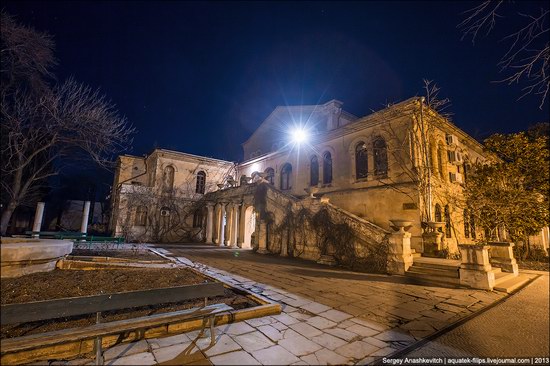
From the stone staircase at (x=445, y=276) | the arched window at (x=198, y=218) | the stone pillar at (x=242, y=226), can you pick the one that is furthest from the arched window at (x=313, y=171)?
the arched window at (x=198, y=218)

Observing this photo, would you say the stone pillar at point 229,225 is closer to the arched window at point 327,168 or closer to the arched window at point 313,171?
the arched window at point 313,171

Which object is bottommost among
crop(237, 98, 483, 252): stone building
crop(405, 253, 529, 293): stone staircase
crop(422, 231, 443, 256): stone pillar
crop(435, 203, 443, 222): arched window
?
crop(405, 253, 529, 293): stone staircase

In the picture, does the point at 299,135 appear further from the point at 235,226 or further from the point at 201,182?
the point at 201,182

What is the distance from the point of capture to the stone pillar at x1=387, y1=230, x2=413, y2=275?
30.9 ft

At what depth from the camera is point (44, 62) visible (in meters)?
10.4

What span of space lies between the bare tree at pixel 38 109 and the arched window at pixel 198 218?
1536 centimetres

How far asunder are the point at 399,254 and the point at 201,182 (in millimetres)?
22452

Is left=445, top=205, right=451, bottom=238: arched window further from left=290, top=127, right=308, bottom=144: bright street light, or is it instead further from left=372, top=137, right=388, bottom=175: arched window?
left=290, top=127, right=308, bottom=144: bright street light

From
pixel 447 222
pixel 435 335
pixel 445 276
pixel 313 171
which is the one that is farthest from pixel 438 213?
pixel 435 335

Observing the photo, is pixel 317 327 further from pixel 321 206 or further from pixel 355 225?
pixel 321 206

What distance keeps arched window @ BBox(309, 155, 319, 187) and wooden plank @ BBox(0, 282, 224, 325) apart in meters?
15.2

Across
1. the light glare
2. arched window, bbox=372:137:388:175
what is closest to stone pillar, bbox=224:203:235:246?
the light glare

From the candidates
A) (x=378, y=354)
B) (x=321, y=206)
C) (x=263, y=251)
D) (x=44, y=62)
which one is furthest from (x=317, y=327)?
(x=44, y=62)

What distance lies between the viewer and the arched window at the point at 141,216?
2289cm
